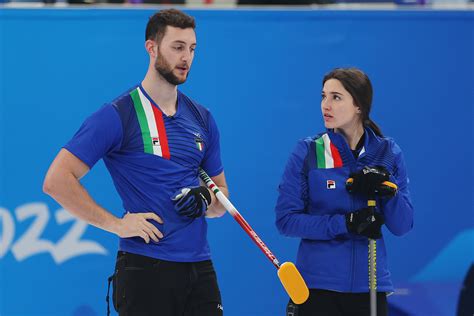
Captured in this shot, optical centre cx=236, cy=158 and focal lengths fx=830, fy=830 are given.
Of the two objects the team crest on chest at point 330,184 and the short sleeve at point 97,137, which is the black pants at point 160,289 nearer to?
the short sleeve at point 97,137

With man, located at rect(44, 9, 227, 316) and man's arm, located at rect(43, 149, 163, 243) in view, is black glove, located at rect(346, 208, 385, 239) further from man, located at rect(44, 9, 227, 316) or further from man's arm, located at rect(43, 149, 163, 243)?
man's arm, located at rect(43, 149, 163, 243)

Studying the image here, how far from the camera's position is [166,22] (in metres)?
3.62

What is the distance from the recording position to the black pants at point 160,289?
11.3ft

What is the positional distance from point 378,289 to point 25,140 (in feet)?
8.02

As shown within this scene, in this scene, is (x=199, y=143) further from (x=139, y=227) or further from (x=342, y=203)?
(x=342, y=203)

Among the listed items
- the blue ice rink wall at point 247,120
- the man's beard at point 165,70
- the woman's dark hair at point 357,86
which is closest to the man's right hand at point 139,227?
the man's beard at point 165,70

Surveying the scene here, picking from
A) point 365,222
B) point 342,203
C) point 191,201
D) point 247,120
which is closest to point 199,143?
point 191,201

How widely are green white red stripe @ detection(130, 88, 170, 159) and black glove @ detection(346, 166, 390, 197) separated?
82 cm

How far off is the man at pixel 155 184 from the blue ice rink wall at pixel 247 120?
1417 millimetres

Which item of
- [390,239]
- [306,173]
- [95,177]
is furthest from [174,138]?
[390,239]

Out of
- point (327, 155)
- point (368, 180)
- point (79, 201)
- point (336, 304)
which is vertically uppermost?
point (327, 155)

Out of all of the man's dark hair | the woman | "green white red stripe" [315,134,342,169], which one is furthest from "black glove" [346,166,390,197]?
the man's dark hair

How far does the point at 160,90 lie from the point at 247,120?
151 centimetres

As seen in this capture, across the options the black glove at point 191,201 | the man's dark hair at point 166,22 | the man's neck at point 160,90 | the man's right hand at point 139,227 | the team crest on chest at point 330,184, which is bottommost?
the man's right hand at point 139,227
